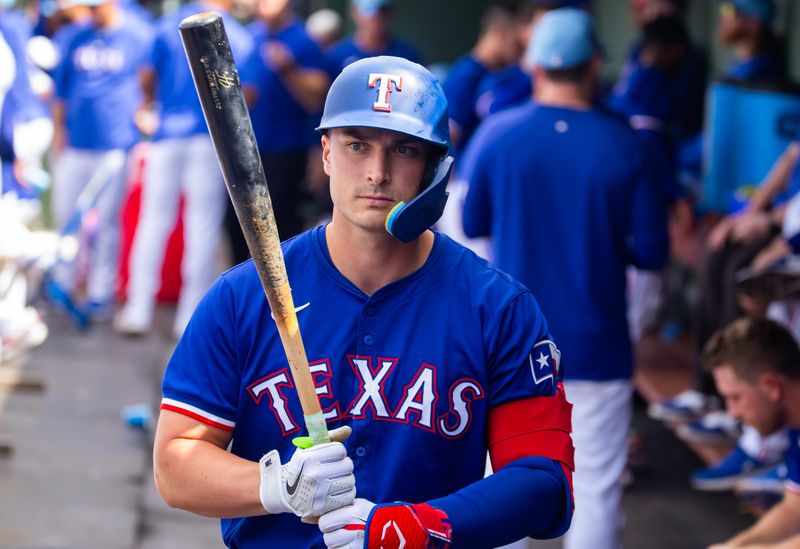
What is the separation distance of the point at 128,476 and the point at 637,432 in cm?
273

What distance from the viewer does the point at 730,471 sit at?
6.22 meters

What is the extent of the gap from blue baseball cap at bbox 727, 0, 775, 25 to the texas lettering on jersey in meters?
5.45

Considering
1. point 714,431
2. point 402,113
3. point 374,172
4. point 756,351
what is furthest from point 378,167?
point 714,431

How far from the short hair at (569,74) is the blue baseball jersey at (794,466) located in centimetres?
146

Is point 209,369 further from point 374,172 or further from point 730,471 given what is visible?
point 730,471

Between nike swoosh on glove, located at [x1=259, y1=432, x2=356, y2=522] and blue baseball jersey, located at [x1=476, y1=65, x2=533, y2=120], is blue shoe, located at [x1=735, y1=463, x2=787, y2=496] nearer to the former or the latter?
blue baseball jersey, located at [x1=476, y1=65, x2=533, y2=120]

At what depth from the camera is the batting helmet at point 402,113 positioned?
8.29 feet

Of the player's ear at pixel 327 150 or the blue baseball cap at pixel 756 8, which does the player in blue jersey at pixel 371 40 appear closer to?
the blue baseball cap at pixel 756 8

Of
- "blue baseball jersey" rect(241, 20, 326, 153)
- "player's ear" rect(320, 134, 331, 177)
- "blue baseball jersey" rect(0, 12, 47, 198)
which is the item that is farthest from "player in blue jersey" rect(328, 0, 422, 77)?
"player's ear" rect(320, 134, 331, 177)

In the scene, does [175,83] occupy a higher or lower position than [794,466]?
higher

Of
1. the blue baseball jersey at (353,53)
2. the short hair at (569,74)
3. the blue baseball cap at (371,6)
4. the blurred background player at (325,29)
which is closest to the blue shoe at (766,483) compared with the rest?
the short hair at (569,74)

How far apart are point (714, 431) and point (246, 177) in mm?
4957

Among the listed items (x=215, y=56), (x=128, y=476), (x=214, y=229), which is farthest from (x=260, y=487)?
(x=214, y=229)

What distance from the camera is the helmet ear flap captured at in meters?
2.51
